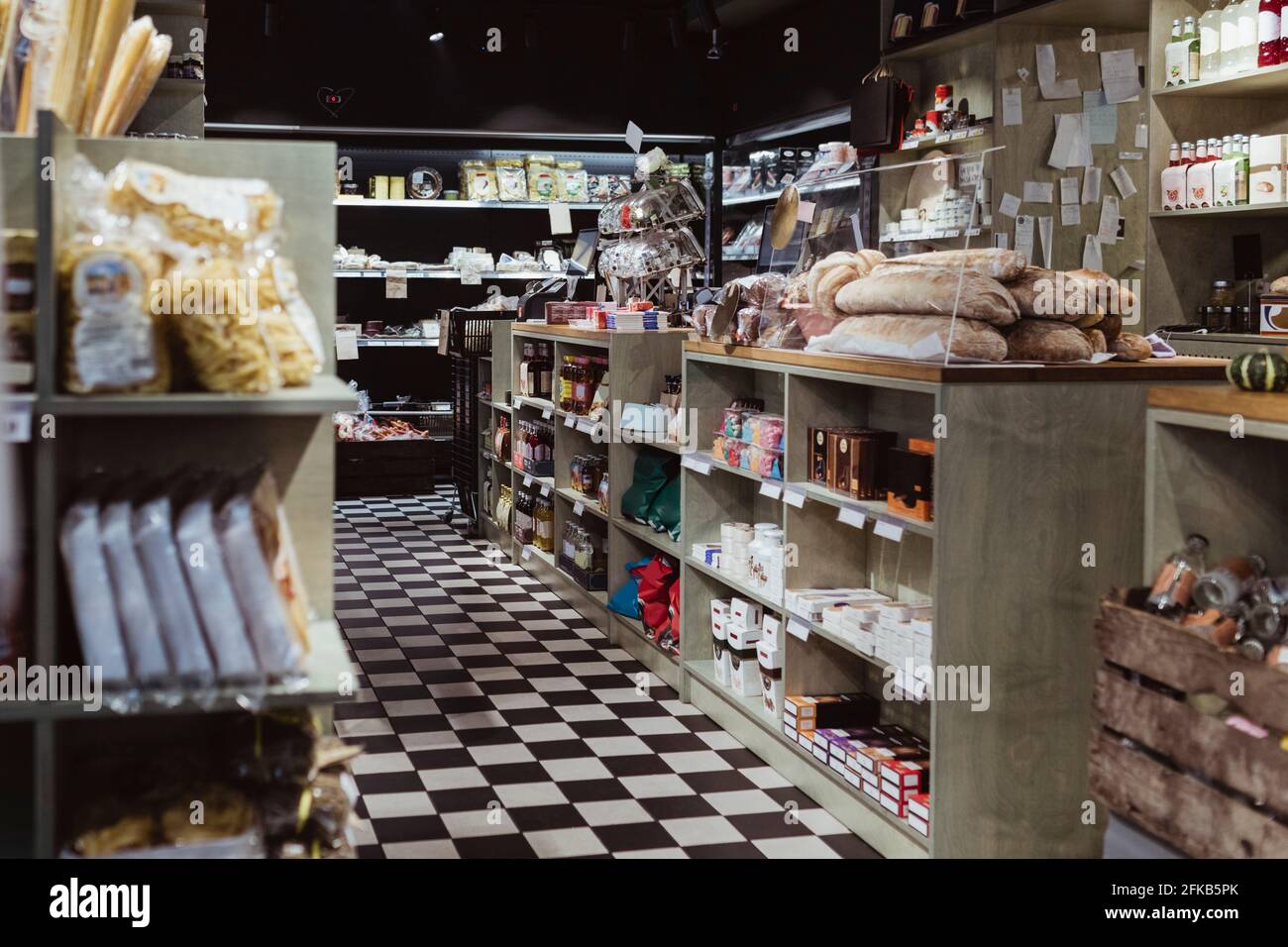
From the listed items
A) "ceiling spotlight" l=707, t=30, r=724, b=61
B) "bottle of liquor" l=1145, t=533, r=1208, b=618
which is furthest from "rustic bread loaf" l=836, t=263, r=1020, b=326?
"ceiling spotlight" l=707, t=30, r=724, b=61

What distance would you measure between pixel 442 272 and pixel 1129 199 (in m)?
5.98

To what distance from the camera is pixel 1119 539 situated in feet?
11.9

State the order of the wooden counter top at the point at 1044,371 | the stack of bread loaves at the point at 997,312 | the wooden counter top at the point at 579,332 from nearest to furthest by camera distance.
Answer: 1. the wooden counter top at the point at 1044,371
2. the stack of bread loaves at the point at 997,312
3. the wooden counter top at the point at 579,332

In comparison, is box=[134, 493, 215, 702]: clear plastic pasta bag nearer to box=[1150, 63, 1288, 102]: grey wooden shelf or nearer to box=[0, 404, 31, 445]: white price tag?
box=[0, 404, 31, 445]: white price tag

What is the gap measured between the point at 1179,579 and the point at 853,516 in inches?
51.8

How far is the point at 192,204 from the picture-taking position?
2283mm

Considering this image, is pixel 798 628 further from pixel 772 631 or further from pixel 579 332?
pixel 579 332

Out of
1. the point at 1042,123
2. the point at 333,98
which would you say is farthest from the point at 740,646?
the point at 333,98

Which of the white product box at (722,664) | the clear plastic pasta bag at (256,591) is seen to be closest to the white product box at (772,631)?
the white product box at (722,664)

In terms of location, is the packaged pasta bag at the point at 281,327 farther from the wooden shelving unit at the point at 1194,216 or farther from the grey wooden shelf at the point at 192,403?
the wooden shelving unit at the point at 1194,216

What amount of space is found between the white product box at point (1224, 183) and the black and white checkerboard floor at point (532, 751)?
287 centimetres

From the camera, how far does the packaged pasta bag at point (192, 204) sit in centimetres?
226
